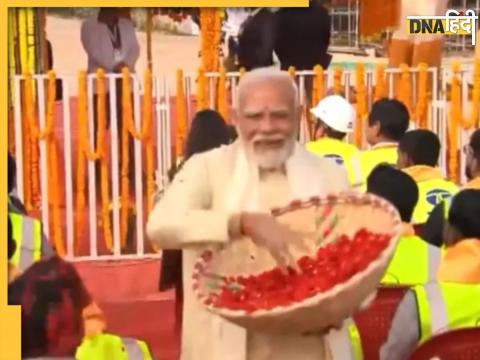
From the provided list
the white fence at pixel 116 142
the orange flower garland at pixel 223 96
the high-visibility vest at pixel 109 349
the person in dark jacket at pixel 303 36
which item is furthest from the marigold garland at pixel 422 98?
the high-visibility vest at pixel 109 349

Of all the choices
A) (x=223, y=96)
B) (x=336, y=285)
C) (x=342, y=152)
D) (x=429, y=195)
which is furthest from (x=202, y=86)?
(x=336, y=285)

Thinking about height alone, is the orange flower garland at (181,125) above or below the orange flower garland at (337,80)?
below

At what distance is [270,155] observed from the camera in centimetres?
242

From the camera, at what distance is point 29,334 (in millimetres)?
2941

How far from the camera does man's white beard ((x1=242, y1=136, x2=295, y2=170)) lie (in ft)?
7.94

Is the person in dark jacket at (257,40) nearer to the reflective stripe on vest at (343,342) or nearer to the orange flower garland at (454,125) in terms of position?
the orange flower garland at (454,125)

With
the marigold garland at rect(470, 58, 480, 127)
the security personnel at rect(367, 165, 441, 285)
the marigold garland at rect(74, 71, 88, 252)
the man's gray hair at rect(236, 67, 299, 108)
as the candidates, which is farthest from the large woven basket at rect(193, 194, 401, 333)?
the marigold garland at rect(74, 71, 88, 252)

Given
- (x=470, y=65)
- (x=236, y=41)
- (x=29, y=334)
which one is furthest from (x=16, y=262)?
(x=470, y=65)

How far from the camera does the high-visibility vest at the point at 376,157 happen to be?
323cm

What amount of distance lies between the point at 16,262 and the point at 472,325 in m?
1.21

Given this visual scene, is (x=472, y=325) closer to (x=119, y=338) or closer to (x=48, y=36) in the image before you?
(x=119, y=338)

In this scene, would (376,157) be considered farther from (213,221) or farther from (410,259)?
(213,221)

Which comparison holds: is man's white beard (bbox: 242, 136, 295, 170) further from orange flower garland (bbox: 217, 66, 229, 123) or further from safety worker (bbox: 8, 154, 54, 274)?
safety worker (bbox: 8, 154, 54, 274)

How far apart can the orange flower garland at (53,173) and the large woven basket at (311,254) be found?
99 cm
